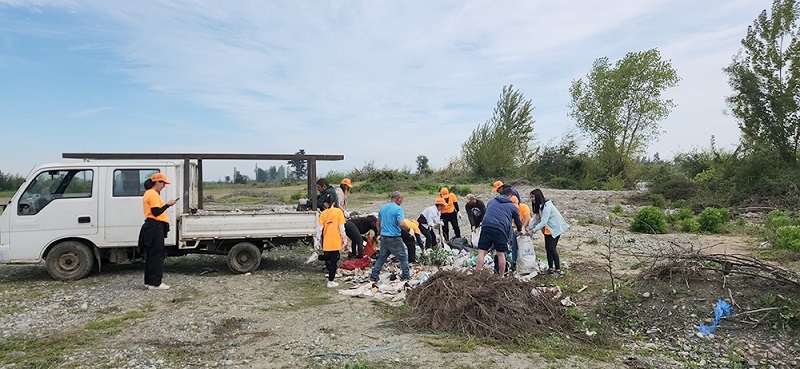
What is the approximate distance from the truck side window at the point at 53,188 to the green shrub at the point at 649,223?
1281 centimetres

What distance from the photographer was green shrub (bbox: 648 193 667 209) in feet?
72.1

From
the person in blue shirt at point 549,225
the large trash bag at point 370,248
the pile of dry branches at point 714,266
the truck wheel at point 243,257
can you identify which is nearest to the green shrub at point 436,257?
the large trash bag at point 370,248

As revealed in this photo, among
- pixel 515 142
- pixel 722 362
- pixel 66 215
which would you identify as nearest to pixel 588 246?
pixel 722 362

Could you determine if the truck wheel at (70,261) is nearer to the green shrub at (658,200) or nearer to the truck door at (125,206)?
the truck door at (125,206)

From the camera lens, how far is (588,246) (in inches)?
460

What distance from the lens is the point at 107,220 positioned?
26.5 ft

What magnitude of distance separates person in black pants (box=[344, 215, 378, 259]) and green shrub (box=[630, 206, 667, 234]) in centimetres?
803

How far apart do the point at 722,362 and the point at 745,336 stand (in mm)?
710

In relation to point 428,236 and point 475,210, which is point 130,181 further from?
point 475,210

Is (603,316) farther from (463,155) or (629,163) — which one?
(463,155)

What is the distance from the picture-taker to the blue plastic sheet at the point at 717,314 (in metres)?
5.65

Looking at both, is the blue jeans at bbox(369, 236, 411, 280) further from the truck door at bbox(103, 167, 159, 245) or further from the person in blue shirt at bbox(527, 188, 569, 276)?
the truck door at bbox(103, 167, 159, 245)

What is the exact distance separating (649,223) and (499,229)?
326 inches

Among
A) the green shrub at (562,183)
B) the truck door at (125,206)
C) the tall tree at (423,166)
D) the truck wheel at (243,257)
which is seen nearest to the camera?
the truck door at (125,206)
